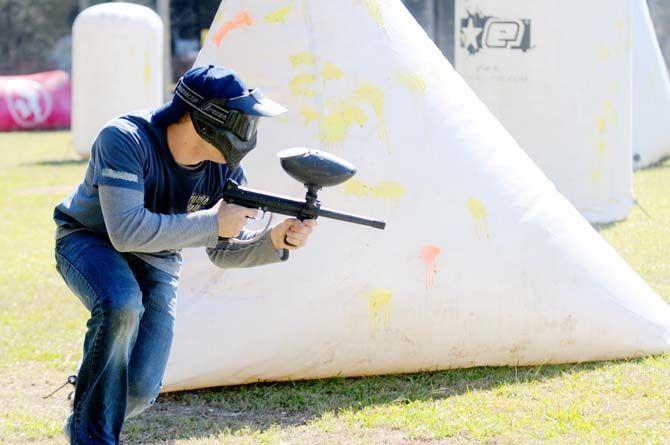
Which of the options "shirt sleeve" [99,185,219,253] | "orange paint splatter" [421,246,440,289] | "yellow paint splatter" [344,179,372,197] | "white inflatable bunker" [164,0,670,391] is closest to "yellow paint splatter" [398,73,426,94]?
"white inflatable bunker" [164,0,670,391]

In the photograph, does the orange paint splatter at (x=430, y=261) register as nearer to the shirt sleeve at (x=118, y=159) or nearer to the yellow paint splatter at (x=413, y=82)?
the yellow paint splatter at (x=413, y=82)

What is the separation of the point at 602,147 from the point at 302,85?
17.9 ft

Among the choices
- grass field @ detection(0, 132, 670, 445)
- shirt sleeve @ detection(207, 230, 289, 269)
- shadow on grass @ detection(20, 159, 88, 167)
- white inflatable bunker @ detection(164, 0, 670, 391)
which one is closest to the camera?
shirt sleeve @ detection(207, 230, 289, 269)

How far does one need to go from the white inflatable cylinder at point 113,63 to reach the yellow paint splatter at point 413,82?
10543 mm

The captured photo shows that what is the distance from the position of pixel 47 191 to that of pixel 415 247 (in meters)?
8.40

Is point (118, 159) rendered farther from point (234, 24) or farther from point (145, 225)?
point (234, 24)

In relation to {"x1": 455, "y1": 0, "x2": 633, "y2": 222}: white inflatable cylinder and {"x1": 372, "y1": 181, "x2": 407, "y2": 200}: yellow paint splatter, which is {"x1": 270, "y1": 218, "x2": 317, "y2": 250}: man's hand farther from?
{"x1": 455, "y1": 0, "x2": 633, "y2": 222}: white inflatable cylinder

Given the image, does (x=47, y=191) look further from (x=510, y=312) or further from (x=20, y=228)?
(x=510, y=312)

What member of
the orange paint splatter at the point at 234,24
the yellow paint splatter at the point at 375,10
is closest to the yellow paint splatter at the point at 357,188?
the yellow paint splatter at the point at 375,10

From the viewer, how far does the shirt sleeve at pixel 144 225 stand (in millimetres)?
2900

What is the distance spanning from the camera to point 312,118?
4406mm

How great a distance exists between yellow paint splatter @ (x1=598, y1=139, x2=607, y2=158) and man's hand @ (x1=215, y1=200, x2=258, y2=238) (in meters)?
6.83

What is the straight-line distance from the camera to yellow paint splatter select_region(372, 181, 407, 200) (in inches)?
171

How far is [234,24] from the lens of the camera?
459 centimetres
